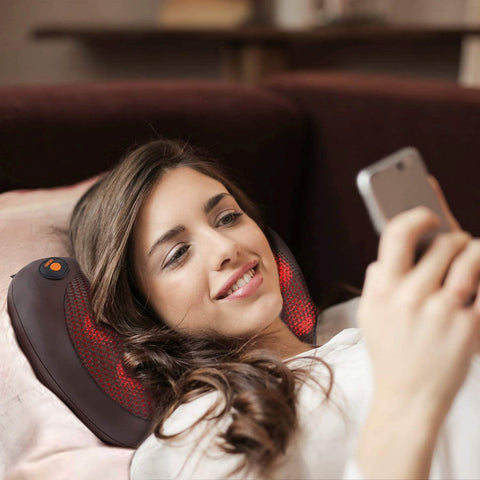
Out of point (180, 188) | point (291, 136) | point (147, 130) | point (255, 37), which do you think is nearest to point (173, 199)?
point (180, 188)

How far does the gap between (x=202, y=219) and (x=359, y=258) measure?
612 mm

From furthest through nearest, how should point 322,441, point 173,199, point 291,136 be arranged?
point 291,136 < point 173,199 < point 322,441

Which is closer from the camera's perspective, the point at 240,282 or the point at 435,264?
the point at 435,264

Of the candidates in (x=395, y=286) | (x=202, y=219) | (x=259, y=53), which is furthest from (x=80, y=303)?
(x=259, y=53)

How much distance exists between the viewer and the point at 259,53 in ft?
8.49

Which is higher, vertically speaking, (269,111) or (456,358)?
(456,358)

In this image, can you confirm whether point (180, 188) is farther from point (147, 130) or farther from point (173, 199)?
point (147, 130)

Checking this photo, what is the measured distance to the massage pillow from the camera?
87 centimetres

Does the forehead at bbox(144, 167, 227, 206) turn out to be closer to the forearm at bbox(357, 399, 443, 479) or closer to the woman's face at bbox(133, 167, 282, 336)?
the woman's face at bbox(133, 167, 282, 336)

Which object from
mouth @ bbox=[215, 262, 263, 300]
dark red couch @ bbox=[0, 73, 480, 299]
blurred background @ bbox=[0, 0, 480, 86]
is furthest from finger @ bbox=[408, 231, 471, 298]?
blurred background @ bbox=[0, 0, 480, 86]

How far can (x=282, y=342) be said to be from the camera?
3.35 ft

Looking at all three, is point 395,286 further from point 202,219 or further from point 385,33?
point 385,33

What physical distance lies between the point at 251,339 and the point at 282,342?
0.09 metres

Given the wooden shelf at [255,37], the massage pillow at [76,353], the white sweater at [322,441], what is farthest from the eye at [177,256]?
the wooden shelf at [255,37]
